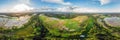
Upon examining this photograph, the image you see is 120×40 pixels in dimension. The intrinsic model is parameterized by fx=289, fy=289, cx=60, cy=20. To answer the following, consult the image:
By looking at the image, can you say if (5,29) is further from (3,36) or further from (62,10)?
(62,10)

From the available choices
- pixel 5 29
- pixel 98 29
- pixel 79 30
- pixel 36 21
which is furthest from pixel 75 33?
pixel 5 29

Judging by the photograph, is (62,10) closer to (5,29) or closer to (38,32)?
(38,32)

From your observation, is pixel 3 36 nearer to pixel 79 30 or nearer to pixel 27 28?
pixel 27 28

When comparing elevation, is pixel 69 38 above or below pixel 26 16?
below

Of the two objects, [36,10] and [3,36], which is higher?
[36,10]

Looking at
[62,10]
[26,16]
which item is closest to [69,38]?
[62,10]
